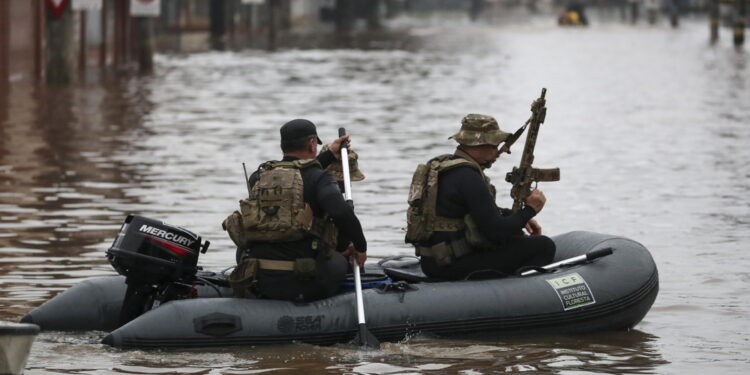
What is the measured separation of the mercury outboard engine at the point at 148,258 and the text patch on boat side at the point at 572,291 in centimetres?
213

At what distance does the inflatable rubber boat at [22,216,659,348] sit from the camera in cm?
976

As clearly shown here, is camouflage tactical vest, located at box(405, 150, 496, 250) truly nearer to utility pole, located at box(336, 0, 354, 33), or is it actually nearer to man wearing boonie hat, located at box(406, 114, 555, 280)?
man wearing boonie hat, located at box(406, 114, 555, 280)

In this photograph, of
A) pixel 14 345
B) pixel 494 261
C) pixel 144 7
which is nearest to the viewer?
pixel 14 345

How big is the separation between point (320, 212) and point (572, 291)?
1601 mm

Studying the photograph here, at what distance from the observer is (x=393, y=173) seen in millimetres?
19578

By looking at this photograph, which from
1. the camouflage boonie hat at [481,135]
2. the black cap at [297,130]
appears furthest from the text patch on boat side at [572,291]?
the black cap at [297,130]

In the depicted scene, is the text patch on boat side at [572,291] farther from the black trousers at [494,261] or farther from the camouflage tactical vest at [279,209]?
the camouflage tactical vest at [279,209]

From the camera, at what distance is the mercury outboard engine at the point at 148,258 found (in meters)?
9.84

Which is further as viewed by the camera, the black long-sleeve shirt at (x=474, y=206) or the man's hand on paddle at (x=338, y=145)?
the man's hand on paddle at (x=338, y=145)

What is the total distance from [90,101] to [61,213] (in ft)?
44.6

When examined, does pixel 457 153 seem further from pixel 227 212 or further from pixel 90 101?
pixel 90 101

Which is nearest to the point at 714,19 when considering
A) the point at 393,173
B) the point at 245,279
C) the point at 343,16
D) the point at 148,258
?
the point at 343,16

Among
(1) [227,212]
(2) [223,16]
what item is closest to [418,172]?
(1) [227,212]

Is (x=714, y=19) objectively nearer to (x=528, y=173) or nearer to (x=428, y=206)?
(x=528, y=173)
